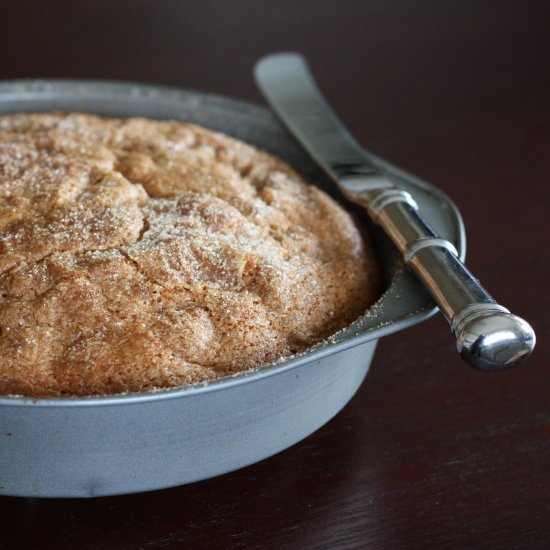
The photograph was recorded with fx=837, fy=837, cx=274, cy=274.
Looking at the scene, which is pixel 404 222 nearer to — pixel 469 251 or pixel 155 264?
pixel 155 264

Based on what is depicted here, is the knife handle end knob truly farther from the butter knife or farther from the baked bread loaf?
the baked bread loaf

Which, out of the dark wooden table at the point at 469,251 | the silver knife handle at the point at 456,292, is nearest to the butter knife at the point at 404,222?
the silver knife handle at the point at 456,292

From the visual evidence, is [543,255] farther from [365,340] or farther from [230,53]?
[230,53]

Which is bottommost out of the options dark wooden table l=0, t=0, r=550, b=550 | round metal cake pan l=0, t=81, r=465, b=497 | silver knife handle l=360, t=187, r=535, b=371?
dark wooden table l=0, t=0, r=550, b=550

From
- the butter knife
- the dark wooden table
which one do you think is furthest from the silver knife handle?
the dark wooden table

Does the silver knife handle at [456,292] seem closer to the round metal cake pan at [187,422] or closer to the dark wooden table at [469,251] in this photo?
the round metal cake pan at [187,422]

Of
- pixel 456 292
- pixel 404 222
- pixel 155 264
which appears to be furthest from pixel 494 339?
pixel 155 264
